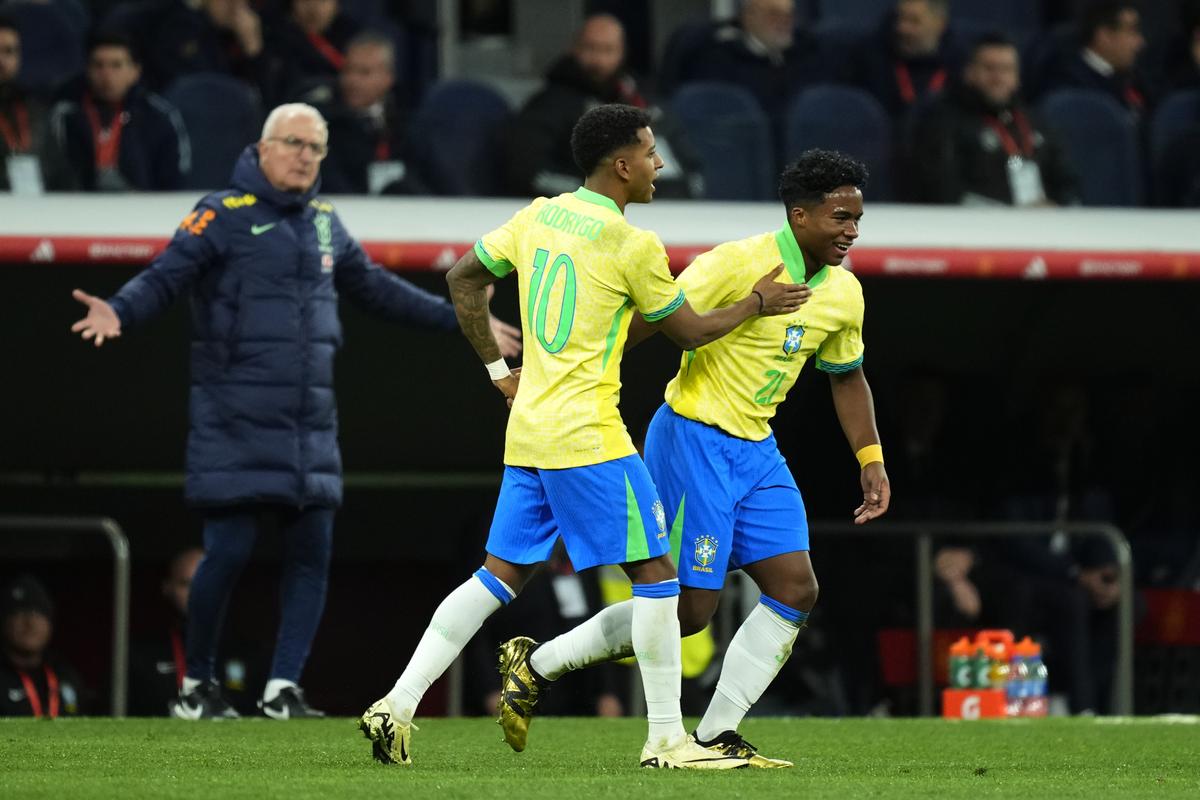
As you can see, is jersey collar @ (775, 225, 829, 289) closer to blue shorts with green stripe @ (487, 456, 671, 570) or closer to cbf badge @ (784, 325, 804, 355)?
cbf badge @ (784, 325, 804, 355)

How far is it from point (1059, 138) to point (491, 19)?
11.6 feet

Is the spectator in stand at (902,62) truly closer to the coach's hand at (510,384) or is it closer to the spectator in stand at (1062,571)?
the spectator in stand at (1062,571)

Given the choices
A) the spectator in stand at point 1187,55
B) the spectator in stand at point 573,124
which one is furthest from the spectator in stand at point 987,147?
the spectator in stand at point 1187,55

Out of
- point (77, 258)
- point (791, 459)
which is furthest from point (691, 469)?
point (791, 459)

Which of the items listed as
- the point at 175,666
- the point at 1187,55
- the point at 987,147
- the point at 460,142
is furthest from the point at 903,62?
the point at 175,666

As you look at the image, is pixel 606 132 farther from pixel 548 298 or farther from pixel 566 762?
pixel 566 762

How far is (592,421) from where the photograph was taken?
4.81 meters

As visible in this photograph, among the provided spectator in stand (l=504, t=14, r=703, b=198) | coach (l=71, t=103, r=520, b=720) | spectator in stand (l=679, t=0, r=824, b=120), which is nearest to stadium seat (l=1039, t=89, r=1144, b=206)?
spectator in stand (l=679, t=0, r=824, b=120)

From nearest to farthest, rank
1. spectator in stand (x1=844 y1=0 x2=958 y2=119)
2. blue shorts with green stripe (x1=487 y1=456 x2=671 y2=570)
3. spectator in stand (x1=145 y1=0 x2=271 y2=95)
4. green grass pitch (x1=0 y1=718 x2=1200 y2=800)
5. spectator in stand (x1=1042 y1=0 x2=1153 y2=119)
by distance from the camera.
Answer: green grass pitch (x1=0 y1=718 x2=1200 y2=800) → blue shorts with green stripe (x1=487 y1=456 x2=671 y2=570) → spectator in stand (x1=145 y1=0 x2=271 y2=95) → spectator in stand (x1=844 y1=0 x2=958 y2=119) → spectator in stand (x1=1042 y1=0 x2=1153 y2=119)

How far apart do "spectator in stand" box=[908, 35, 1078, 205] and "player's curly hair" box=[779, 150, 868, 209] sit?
404cm

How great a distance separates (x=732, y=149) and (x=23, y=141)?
3.04 meters

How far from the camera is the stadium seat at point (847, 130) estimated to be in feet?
30.7

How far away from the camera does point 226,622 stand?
9414mm

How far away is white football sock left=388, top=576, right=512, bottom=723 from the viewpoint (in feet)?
16.0
